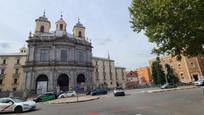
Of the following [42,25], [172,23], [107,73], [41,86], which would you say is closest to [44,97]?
[41,86]

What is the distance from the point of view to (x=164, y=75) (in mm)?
62969

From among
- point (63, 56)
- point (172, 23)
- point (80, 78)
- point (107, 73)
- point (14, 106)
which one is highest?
point (63, 56)

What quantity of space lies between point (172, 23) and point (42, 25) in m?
53.1

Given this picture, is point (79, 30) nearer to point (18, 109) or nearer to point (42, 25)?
point (42, 25)

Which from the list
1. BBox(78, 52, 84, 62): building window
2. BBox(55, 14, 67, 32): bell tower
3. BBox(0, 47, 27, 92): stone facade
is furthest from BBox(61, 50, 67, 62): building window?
BBox(0, 47, 27, 92): stone facade

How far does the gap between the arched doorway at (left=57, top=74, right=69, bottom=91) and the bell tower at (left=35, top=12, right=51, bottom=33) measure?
17890 mm

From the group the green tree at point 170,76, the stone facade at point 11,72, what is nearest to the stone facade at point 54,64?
the stone facade at point 11,72

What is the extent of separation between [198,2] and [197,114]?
635 centimetres

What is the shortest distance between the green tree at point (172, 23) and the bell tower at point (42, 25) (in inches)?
1904

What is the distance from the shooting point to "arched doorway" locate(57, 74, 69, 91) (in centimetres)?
5047

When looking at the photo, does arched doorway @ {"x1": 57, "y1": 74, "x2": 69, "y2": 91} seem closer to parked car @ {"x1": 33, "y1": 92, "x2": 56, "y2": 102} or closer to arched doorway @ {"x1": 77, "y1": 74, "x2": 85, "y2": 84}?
arched doorway @ {"x1": 77, "y1": 74, "x2": 85, "y2": 84}

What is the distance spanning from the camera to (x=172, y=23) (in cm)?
1217

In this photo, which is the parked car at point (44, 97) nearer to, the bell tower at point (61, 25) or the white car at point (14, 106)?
the white car at point (14, 106)

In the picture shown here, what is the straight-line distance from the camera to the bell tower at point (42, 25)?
57.7 m
